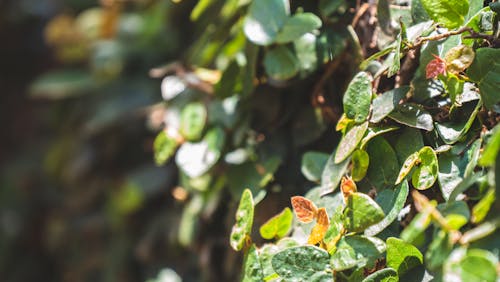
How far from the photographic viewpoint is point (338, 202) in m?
0.82

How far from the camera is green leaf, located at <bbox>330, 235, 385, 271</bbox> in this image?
2.25 feet

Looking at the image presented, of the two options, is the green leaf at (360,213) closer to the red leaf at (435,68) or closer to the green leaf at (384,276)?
the green leaf at (384,276)

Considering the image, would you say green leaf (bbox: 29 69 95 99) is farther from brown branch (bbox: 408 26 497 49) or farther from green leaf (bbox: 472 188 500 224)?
green leaf (bbox: 472 188 500 224)

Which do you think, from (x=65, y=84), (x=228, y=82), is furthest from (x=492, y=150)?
(x=65, y=84)

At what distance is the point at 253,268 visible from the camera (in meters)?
0.77

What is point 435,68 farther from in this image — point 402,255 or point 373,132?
point 402,255

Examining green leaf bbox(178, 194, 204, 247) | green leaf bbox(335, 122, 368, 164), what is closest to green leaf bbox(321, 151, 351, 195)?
green leaf bbox(335, 122, 368, 164)

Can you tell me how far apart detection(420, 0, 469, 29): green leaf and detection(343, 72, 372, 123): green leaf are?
4.4 inches

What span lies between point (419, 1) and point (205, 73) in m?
0.55

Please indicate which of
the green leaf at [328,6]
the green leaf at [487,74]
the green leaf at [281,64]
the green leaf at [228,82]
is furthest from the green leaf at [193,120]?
the green leaf at [487,74]

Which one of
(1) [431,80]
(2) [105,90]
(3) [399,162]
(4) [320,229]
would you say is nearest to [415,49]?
(1) [431,80]

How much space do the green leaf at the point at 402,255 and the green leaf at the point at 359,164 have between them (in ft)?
0.39

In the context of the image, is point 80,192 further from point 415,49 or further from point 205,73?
point 415,49

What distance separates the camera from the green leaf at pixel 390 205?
70 cm
